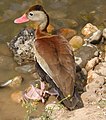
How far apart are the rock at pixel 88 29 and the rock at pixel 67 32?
0.53 ft

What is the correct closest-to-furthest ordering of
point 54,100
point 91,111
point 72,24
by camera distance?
1. point 91,111
2. point 54,100
3. point 72,24

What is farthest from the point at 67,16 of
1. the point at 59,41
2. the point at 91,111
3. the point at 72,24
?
the point at 91,111

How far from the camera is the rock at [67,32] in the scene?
7.37m

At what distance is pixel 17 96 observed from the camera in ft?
20.2

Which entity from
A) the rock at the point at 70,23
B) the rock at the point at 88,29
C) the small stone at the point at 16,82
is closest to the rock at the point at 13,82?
the small stone at the point at 16,82

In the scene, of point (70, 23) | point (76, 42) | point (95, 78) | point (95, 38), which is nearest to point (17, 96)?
point (95, 78)

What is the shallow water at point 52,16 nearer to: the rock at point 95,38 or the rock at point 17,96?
the rock at point 17,96

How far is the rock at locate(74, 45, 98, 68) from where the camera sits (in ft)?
21.7

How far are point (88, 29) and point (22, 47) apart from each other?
1.28 m

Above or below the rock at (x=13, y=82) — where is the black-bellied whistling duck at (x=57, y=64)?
above

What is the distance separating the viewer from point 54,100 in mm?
6164

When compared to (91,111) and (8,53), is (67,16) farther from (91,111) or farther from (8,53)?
(91,111)

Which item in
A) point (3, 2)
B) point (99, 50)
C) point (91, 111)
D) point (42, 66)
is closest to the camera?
point (91, 111)

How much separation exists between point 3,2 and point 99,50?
2363mm
